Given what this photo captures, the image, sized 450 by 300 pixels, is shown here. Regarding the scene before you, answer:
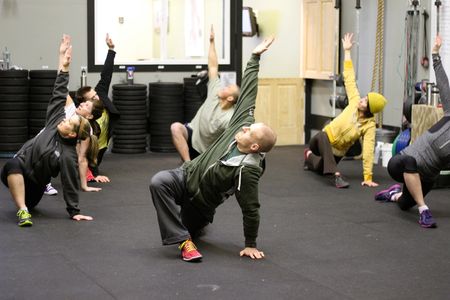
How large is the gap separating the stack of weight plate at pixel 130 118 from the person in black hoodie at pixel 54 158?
3.81 meters

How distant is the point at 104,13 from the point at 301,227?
16.4 feet

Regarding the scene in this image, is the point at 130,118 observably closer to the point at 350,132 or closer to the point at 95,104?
the point at 95,104

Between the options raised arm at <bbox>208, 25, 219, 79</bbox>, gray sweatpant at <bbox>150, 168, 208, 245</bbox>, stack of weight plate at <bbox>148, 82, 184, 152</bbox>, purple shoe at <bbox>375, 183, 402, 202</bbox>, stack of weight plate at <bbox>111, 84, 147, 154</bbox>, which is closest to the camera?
gray sweatpant at <bbox>150, 168, 208, 245</bbox>

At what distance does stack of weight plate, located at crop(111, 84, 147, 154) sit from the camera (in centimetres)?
992

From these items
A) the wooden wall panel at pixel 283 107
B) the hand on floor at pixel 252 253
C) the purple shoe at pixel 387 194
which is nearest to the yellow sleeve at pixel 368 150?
the purple shoe at pixel 387 194

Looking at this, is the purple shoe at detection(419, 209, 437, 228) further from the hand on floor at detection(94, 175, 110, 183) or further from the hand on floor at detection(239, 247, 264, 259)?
the hand on floor at detection(94, 175, 110, 183)

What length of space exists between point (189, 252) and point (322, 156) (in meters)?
3.49

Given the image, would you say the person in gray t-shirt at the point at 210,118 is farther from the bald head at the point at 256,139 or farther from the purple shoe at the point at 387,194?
the bald head at the point at 256,139

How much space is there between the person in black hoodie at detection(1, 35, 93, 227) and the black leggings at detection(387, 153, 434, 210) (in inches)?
91.4

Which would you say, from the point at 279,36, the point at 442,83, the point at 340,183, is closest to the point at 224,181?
the point at 442,83

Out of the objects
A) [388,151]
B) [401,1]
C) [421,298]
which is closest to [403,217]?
[421,298]

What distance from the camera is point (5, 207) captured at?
6.54 meters

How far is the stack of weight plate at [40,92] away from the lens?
9.38 meters

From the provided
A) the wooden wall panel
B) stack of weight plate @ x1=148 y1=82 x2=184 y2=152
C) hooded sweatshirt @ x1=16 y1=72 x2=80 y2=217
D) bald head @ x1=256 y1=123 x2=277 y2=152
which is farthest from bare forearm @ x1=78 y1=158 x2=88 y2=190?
the wooden wall panel
